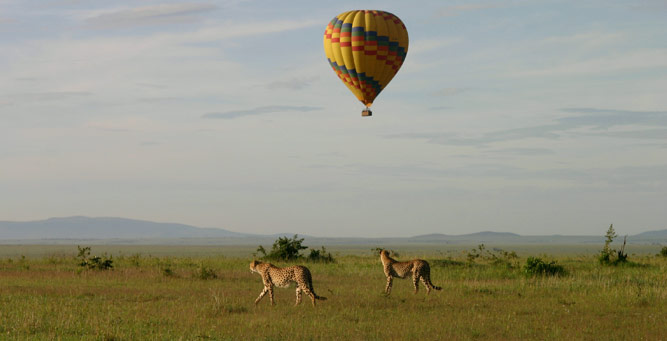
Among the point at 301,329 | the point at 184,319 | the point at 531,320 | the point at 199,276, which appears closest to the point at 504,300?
the point at 531,320

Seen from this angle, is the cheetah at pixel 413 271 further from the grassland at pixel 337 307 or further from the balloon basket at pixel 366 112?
the balloon basket at pixel 366 112

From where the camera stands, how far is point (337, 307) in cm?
2081

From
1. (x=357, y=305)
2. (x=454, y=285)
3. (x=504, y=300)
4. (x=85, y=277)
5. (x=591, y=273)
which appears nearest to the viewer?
(x=357, y=305)

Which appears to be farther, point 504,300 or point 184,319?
point 504,300

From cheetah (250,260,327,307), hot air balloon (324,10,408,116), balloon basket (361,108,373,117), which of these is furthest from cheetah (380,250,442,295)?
balloon basket (361,108,373,117)

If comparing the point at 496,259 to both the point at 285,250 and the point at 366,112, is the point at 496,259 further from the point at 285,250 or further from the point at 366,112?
the point at 285,250

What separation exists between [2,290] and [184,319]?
29.2 ft

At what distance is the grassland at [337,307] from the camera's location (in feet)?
56.2

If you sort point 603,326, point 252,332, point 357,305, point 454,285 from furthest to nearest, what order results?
1. point 454,285
2. point 357,305
3. point 603,326
4. point 252,332

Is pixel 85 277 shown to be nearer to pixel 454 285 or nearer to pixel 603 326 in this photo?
pixel 454 285

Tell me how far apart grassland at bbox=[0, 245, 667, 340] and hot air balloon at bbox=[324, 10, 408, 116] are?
447 inches

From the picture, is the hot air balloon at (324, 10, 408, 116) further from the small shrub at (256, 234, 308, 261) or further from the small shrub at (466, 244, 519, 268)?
the small shrub at (466, 244, 519, 268)

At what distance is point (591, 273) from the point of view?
31812 mm

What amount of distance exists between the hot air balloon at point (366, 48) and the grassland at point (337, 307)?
37.3 ft
